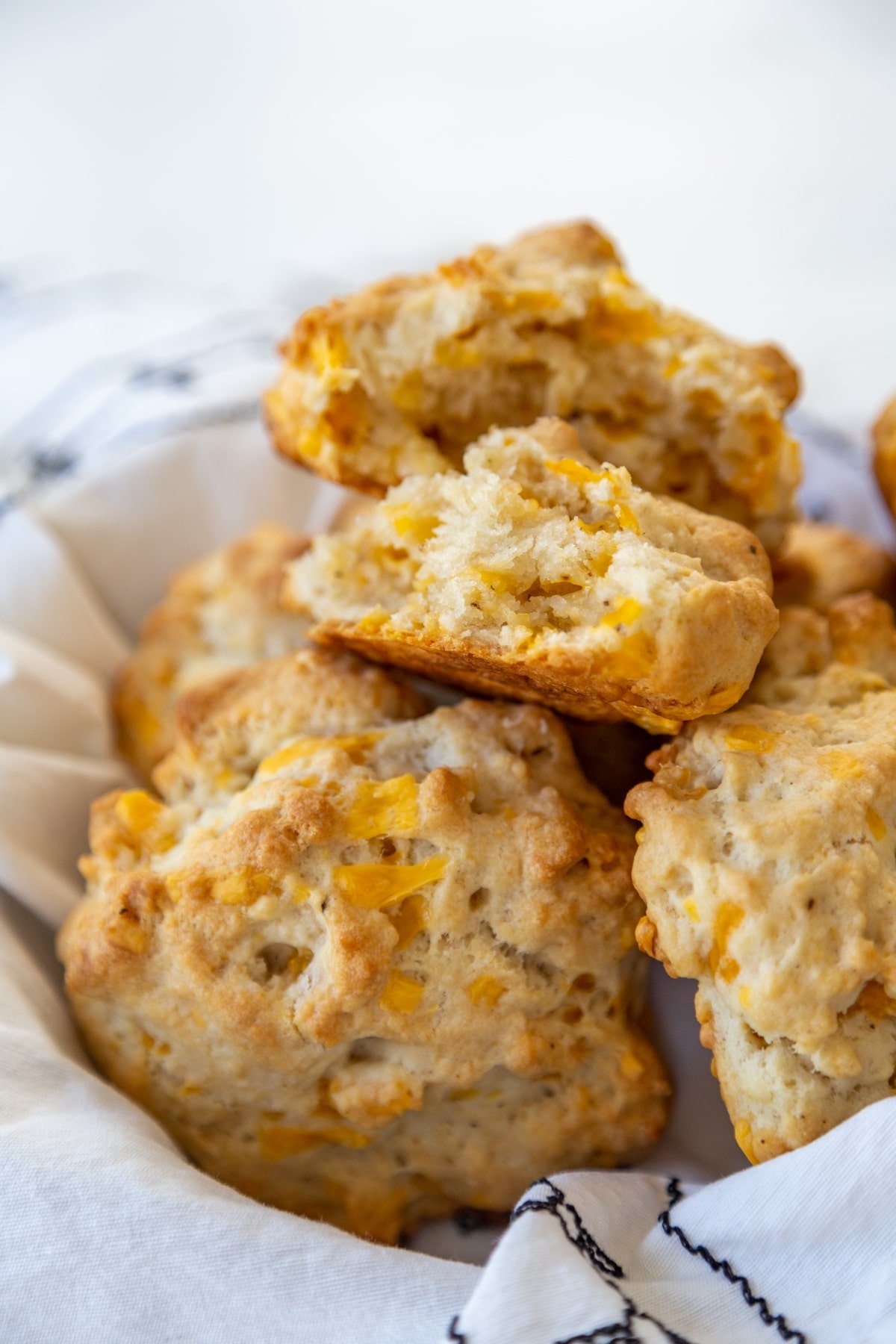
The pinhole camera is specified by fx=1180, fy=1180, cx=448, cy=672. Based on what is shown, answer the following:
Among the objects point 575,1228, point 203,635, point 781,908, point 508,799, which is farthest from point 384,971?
point 203,635

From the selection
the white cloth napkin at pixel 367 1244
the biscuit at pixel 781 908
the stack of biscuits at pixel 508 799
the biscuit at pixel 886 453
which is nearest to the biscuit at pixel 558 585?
the stack of biscuits at pixel 508 799

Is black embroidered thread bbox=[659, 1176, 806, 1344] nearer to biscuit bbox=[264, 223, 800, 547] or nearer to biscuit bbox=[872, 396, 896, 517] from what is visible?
biscuit bbox=[264, 223, 800, 547]

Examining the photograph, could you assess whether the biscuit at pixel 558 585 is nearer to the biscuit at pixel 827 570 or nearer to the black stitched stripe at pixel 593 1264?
the biscuit at pixel 827 570

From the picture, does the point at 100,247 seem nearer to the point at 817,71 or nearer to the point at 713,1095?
the point at 817,71

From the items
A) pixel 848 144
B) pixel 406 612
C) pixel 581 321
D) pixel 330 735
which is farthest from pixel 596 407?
pixel 848 144

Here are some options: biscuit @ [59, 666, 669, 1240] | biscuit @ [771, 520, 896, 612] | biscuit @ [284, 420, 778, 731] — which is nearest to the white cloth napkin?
biscuit @ [59, 666, 669, 1240]

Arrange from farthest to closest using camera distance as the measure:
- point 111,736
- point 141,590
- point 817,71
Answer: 1. point 817,71
2. point 141,590
3. point 111,736

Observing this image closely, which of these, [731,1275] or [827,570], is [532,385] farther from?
[731,1275]
